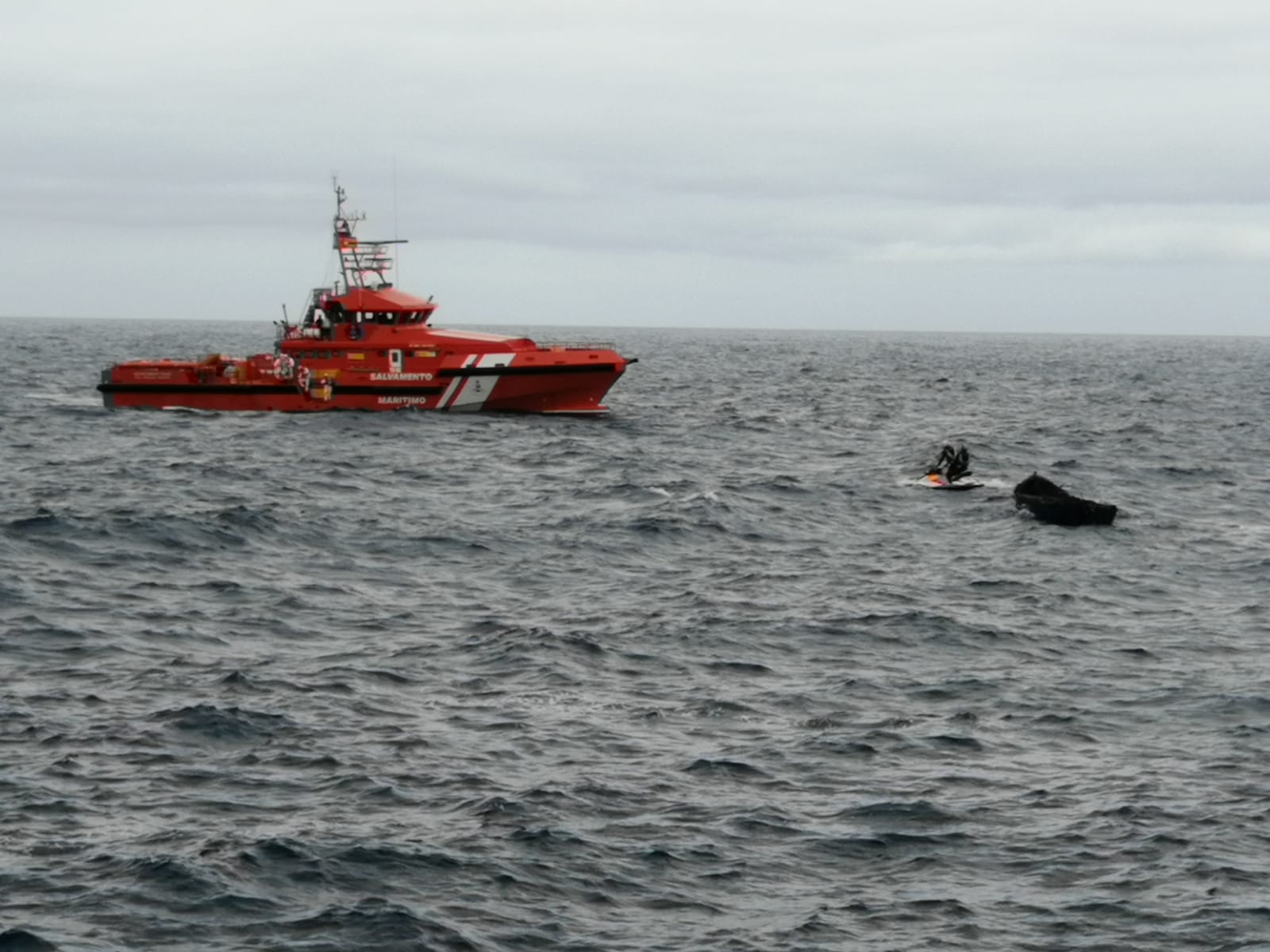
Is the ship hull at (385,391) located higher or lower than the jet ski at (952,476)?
higher

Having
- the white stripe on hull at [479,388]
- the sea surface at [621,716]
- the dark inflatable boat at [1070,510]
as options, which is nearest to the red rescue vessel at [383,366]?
the white stripe on hull at [479,388]

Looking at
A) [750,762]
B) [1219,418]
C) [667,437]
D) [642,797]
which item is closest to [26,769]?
[642,797]

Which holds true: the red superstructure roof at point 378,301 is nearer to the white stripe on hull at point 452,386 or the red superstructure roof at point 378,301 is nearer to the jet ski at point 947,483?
the white stripe on hull at point 452,386

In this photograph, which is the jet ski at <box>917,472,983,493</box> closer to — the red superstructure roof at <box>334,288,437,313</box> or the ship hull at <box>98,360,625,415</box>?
the ship hull at <box>98,360,625,415</box>

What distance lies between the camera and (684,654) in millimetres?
25484

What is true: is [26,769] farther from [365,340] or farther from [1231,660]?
[365,340]

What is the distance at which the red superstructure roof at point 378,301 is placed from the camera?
62.4 m

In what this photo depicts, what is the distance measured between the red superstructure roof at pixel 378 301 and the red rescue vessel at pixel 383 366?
4 centimetres

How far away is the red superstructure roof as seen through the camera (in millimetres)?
62438

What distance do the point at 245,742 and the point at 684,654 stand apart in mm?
7768

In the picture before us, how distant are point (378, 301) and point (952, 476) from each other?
2593 centimetres

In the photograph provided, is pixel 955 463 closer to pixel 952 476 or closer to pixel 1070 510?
pixel 952 476

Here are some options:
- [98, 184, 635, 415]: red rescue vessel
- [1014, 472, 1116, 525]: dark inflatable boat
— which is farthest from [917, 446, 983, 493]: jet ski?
[98, 184, 635, 415]: red rescue vessel

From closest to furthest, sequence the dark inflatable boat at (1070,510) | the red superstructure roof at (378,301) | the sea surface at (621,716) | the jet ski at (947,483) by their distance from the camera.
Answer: the sea surface at (621,716)
the dark inflatable boat at (1070,510)
the jet ski at (947,483)
the red superstructure roof at (378,301)
